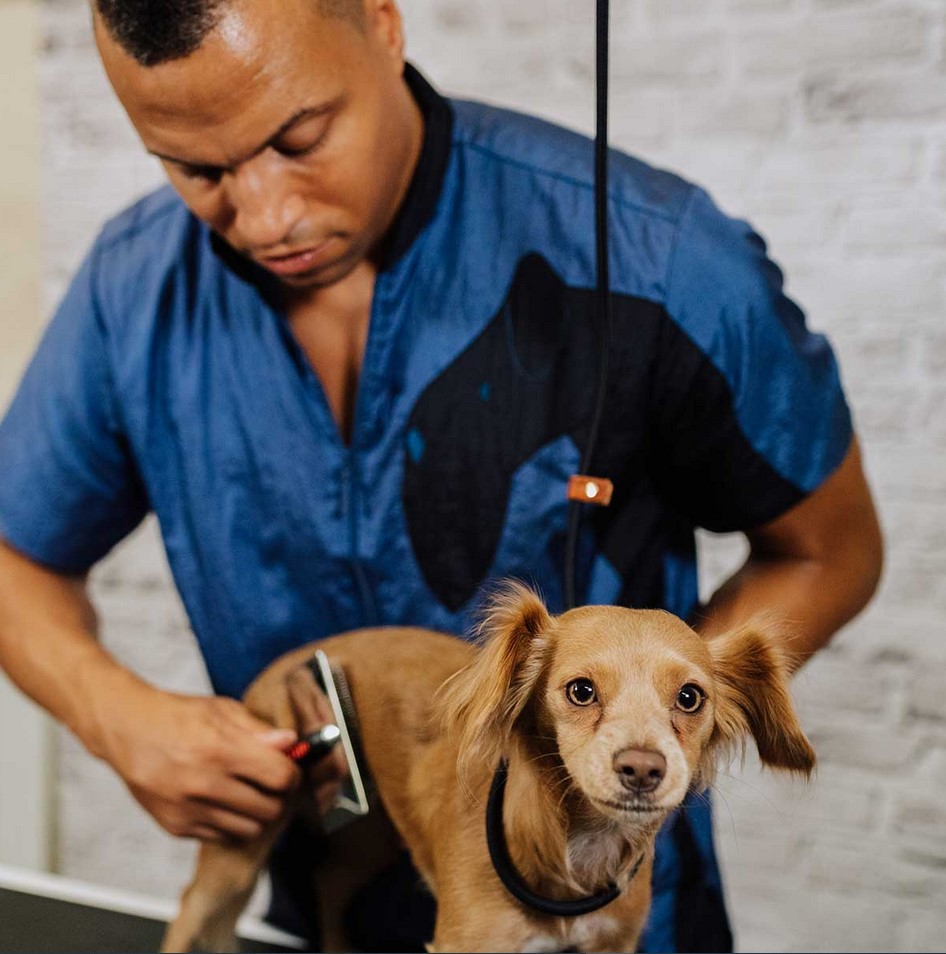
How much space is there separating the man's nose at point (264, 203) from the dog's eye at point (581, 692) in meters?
0.32

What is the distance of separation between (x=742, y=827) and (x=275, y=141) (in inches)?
27.4

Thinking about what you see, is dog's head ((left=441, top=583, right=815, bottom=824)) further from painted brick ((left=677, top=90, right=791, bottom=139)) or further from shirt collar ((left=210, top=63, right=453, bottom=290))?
painted brick ((left=677, top=90, right=791, bottom=139))

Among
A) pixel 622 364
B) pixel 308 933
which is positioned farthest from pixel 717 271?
pixel 308 933

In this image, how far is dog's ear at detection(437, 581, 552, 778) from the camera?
38cm

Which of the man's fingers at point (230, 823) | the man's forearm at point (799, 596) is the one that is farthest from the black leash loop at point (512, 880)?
the man's fingers at point (230, 823)

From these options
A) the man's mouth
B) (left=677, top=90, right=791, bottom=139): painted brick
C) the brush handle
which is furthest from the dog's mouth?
(left=677, top=90, right=791, bottom=139): painted brick

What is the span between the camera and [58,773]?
1.37 metres

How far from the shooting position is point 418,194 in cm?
67

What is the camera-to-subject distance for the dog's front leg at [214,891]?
64cm

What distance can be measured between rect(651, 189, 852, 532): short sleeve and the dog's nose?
293mm

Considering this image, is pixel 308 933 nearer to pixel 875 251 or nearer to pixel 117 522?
pixel 117 522

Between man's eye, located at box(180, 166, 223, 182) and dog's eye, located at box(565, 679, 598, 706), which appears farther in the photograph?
man's eye, located at box(180, 166, 223, 182)

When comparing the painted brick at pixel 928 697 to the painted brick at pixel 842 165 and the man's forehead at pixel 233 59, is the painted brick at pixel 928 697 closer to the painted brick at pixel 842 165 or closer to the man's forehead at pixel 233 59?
the painted brick at pixel 842 165

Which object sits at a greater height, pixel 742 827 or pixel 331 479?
pixel 331 479
